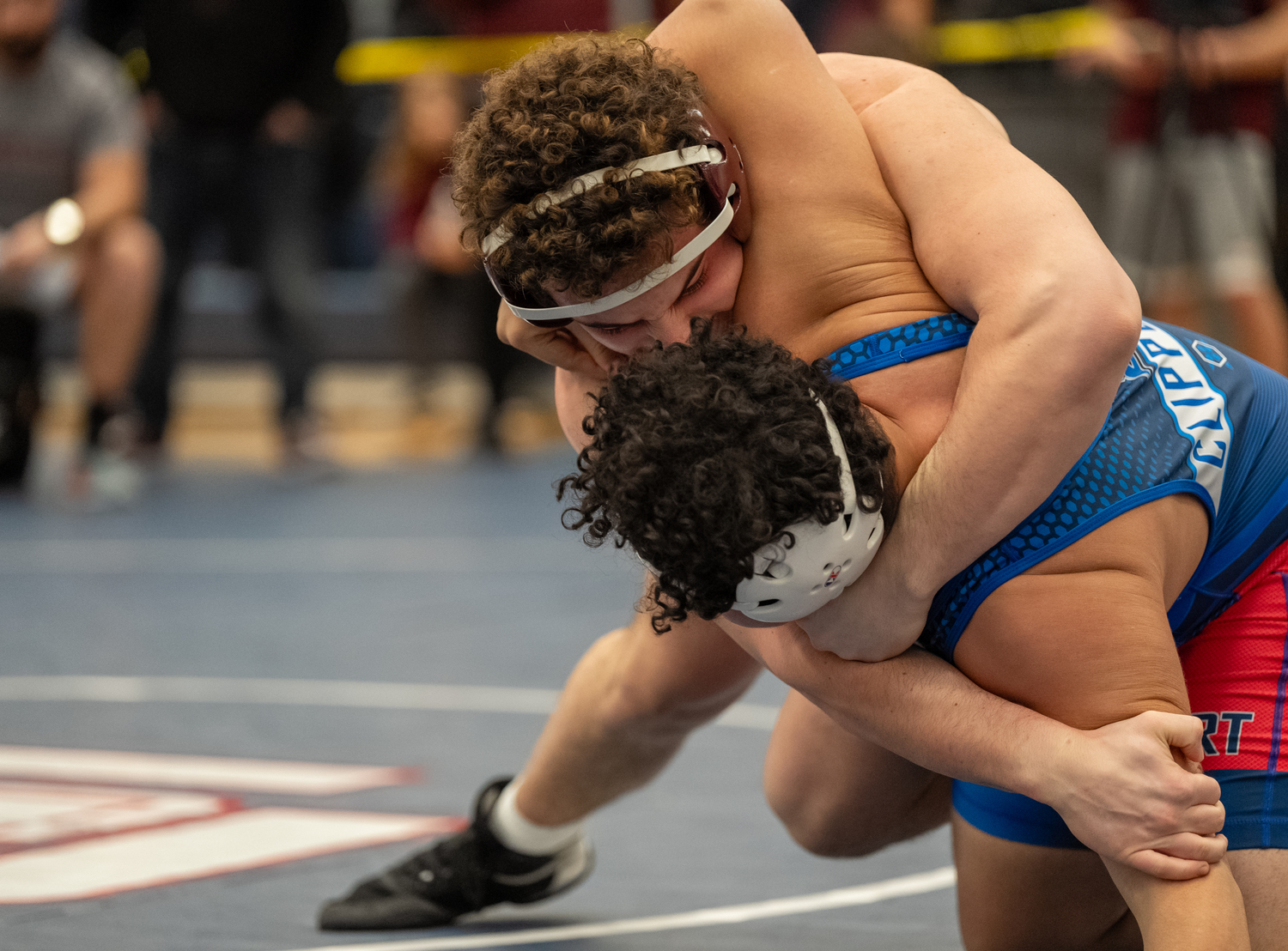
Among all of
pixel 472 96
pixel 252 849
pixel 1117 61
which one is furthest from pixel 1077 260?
pixel 472 96

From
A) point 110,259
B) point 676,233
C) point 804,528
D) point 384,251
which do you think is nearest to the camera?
point 804,528

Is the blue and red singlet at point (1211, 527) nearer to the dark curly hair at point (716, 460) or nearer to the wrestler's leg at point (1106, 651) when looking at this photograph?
the wrestler's leg at point (1106, 651)

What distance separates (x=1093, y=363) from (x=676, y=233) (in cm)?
45

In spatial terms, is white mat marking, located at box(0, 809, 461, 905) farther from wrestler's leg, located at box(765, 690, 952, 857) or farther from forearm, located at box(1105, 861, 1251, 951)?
forearm, located at box(1105, 861, 1251, 951)

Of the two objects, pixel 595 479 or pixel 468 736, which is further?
pixel 468 736

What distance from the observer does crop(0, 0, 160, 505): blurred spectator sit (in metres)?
6.40

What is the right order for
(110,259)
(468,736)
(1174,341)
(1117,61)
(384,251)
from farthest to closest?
(384,251) → (110,259) → (1117,61) → (468,736) → (1174,341)

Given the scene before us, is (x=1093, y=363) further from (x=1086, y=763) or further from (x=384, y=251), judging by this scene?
(x=384, y=251)

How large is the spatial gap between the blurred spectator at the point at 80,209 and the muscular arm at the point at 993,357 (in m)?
5.24

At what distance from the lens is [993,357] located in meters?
1.68

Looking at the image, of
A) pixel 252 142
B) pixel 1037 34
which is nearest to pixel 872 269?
pixel 252 142

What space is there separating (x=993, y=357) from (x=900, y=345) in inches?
6.3

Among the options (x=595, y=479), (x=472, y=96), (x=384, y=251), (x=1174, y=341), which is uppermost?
(x=595, y=479)

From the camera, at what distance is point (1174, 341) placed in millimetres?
2062
